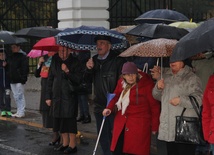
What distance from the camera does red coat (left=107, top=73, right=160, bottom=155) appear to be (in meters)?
6.03

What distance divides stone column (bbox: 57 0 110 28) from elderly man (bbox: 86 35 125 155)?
580 centimetres

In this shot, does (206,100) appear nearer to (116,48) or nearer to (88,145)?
(116,48)

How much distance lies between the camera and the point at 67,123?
25.6 feet

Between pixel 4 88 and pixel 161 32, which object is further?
pixel 4 88

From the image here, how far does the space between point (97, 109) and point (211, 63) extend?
1.76m

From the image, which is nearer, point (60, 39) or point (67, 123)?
point (60, 39)

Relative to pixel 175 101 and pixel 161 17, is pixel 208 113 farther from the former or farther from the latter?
pixel 161 17

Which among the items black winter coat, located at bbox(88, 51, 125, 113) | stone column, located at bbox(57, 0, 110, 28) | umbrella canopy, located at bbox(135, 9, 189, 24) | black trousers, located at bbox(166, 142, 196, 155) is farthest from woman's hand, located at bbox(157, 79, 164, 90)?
stone column, located at bbox(57, 0, 110, 28)

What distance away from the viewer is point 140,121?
6059mm

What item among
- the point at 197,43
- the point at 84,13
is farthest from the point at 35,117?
the point at 197,43

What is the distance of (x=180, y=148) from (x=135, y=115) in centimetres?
75

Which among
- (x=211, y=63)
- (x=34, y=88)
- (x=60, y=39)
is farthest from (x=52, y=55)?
(x=34, y=88)

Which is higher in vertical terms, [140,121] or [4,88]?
[140,121]

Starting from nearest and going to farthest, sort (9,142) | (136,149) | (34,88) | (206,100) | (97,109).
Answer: (206,100) < (136,149) < (97,109) < (9,142) < (34,88)
